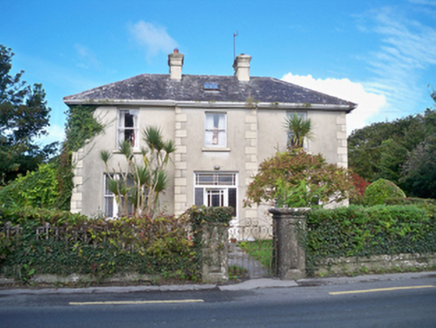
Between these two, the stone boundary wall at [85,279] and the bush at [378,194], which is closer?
the stone boundary wall at [85,279]

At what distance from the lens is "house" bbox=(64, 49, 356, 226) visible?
15.8 metres

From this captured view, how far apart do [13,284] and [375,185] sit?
17.2 metres

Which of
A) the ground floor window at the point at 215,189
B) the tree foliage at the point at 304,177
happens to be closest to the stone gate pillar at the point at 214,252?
the tree foliage at the point at 304,177

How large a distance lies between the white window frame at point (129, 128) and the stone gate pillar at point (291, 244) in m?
→ 9.12

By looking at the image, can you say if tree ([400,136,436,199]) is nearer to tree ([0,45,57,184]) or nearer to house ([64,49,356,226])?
house ([64,49,356,226])

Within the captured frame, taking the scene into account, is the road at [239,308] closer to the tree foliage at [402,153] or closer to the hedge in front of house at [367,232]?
the hedge in front of house at [367,232]

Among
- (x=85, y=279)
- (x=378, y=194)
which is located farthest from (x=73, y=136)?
(x=378, y=194)

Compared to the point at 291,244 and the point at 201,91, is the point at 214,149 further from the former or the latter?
the point at 291,244

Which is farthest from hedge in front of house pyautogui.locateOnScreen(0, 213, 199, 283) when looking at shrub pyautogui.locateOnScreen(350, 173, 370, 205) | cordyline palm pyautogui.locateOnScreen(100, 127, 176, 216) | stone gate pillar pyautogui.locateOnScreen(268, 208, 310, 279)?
shrub pyautogui.locateOnScreen(350, 173, 370, 205)

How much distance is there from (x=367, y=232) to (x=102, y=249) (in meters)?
6.39

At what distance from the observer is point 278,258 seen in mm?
8859

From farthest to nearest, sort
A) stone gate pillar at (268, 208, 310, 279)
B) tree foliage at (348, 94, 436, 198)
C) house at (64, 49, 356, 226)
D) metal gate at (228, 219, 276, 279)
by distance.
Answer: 1. tree foliage at (348, 94, 436, 198)
2. house at (64, 49, 356, 226)
3. metal gate at (228, 219, 276, 279)
4. stone gate pillar at (268, 208, 310, 279)

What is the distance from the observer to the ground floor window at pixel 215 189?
16.1 m

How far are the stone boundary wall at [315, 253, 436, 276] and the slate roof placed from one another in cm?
869
